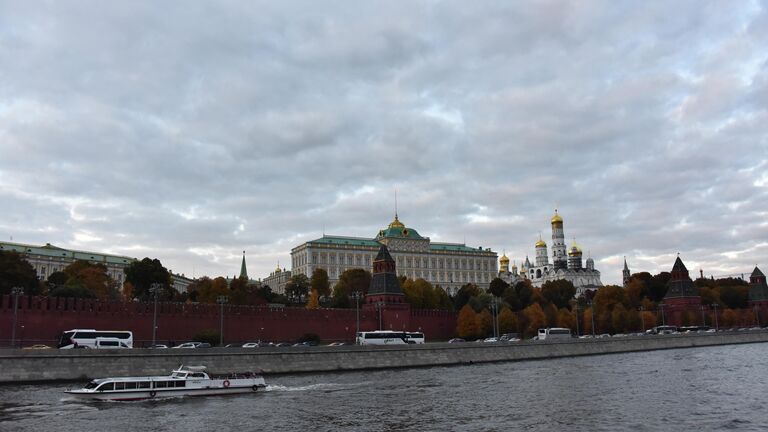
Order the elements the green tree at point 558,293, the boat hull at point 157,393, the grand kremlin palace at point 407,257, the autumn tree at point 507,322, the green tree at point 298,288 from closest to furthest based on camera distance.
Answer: the boat hull at point 157,393
the autumn tree at point 507,322
the green tree at point 558,293
the green tree at point 298,288
the grand kremlin palace at point 407,257

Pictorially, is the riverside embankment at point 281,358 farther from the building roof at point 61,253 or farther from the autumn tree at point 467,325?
the building roof at point 61,253

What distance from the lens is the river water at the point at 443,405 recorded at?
84.2 ft

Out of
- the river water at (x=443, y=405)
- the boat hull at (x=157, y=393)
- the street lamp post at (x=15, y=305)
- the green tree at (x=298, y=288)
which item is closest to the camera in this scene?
the river water at (x=443, y=405)

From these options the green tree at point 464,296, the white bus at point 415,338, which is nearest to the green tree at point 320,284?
the green tree at point 464,296

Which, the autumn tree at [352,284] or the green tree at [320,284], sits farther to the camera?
the green tree at [320,284]

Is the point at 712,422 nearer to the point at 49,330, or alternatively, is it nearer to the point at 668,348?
the point at 49,330

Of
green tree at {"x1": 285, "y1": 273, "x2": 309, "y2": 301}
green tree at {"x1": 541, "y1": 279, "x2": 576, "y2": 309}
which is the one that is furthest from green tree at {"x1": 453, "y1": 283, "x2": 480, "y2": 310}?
green tree at {"x1": 285, "y1": 273, "x2": 309, "y2": 301}

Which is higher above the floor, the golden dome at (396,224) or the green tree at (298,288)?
the golden dome at (396,224)

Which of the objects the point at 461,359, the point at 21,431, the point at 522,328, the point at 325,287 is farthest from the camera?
the point at 325,287

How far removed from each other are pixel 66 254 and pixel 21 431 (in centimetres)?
11670

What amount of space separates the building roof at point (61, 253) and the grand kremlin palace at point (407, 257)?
35955 millimetres

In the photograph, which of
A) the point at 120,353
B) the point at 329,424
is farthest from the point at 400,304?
the point at 329,424

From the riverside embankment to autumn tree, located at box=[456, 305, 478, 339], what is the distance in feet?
52.6

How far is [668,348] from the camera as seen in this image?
71250mm
